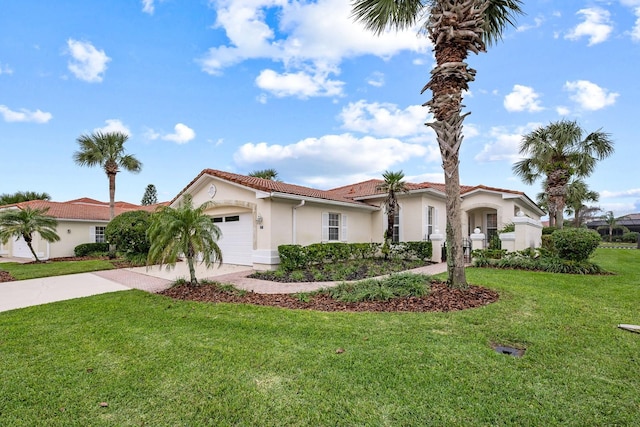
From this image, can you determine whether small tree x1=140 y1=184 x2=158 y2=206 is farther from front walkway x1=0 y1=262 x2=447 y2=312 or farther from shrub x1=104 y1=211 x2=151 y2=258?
front walkway x1=0 y1=262 x2=447 y2=312

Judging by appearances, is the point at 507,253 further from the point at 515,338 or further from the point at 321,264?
the point at 515,338

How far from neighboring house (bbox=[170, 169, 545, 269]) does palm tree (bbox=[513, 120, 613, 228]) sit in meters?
2.05

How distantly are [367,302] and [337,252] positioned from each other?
6.91 meters

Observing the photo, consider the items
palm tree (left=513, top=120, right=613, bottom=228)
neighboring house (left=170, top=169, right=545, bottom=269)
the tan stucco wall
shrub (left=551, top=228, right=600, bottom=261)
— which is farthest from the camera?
the tan stucco wall

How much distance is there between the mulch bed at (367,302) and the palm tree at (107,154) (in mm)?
18278

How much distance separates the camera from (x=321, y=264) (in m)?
13.9

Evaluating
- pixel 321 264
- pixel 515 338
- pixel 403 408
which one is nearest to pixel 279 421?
pixel 403 408

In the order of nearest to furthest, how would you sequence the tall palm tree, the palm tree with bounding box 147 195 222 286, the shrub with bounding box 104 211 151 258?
the palm tree with bounding box 147 195 222 286, the tall palm tree, the shrub with bounding box 104 211 151 258

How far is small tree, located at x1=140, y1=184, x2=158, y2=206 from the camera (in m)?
61.1

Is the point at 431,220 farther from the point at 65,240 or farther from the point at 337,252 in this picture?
the point at 65,240

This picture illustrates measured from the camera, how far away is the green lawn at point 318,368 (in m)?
2.91

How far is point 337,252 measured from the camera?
13930mm

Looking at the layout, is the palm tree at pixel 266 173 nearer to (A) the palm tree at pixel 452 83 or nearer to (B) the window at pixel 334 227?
(B) the window at pixel 334 227

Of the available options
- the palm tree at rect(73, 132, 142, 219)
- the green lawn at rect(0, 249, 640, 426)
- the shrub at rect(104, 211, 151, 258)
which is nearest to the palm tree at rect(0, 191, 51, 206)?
the palm tree at rect(73, 132, 142, 219)
